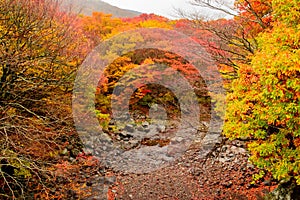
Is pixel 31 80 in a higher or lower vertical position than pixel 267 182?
higher

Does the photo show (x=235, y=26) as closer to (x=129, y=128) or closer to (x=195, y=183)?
(x=195, y=183)

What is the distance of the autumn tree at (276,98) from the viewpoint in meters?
5.70

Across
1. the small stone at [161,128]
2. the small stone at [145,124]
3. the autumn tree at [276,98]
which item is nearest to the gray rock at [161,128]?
the small stone at [161,128]

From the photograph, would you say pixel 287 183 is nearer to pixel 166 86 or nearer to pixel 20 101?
pixel 20 101

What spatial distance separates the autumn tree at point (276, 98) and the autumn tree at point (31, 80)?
5319 millimetres

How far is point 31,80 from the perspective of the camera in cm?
918

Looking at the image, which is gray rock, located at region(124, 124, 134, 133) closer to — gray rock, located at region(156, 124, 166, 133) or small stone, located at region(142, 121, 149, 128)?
small stone, located at region(142, 121, 149, 128)

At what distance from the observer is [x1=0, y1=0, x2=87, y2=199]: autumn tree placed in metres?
8.16

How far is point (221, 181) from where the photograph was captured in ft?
38.4

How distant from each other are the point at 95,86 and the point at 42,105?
360 centimetres

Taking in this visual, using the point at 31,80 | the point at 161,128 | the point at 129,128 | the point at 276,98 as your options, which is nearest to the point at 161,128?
the point at 161,128

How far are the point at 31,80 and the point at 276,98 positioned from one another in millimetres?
7745

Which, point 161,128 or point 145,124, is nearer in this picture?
point 161,128

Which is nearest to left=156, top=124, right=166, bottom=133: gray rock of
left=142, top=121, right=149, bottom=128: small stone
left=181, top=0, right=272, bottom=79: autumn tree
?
left=142, top=121, right=149, bottom=128: small stone
